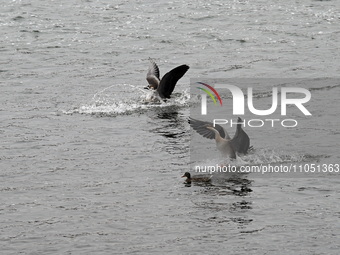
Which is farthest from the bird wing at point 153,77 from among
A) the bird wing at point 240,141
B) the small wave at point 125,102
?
the bird wing at point 240,141

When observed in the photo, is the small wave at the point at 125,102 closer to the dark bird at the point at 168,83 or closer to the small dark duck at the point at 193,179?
the dark bird at the point at 168,83

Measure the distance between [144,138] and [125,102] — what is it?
4443 millimetres

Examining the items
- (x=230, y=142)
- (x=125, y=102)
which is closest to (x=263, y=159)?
(x=230, y=142)

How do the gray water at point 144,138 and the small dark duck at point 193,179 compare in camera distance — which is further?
the small dark duck at point 193,179

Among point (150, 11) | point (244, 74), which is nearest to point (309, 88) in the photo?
point (244, 74)

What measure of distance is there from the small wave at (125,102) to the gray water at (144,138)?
60 mm

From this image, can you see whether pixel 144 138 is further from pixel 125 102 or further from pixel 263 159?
pixel 125 102

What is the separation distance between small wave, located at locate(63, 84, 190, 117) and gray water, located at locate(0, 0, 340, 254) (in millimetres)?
60

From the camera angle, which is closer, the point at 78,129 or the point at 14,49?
the point at 78,129

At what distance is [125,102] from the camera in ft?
95.2

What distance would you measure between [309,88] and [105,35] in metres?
13.3

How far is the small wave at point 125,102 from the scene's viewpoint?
27906 millimetres

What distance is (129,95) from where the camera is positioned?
3006 centimetres

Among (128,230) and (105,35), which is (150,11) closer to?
(105,35)
